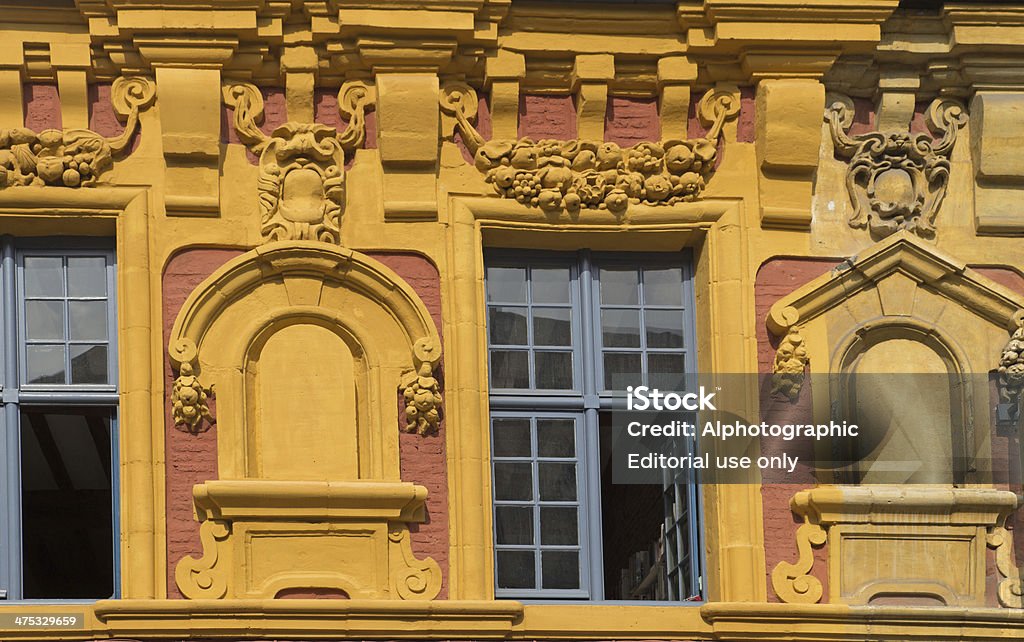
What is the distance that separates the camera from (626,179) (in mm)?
20391

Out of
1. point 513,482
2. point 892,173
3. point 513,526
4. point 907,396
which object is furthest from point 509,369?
point 892,173

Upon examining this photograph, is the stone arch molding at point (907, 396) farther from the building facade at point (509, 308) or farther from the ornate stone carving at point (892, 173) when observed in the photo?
the ornate stone carving at point (892, 173)

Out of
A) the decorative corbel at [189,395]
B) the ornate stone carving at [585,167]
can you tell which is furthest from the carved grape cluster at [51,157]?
the ornate stone carving at [585,167]

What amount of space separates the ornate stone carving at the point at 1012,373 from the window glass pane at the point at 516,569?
3.32 m

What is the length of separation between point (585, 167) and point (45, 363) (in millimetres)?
3797

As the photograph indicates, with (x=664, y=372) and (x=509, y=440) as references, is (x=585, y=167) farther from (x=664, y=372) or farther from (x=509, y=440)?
(x=509, y=440)

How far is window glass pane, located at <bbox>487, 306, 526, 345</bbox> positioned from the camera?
66.8ft

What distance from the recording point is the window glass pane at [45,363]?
19875 millimetres

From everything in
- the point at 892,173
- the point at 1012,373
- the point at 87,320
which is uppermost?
the point at 892,173

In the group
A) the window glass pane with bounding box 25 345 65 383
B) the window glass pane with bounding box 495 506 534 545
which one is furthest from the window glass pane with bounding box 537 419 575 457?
the window glass pane with bounding box 25 345 65 383

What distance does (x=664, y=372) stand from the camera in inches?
805

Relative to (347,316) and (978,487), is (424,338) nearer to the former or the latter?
(347,316)

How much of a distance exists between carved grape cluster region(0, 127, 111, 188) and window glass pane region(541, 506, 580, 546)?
3.69m

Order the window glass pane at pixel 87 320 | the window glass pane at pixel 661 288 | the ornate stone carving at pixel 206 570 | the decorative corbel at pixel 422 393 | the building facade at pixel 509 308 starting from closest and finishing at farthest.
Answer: the ornate stone carving at pixel 206 570 → the building facade at pixel 509 308 → the decorative corbel at pixel 422 393 → the window glass pane at pixel 87 320 → the window glass pane at pixel 661 288
